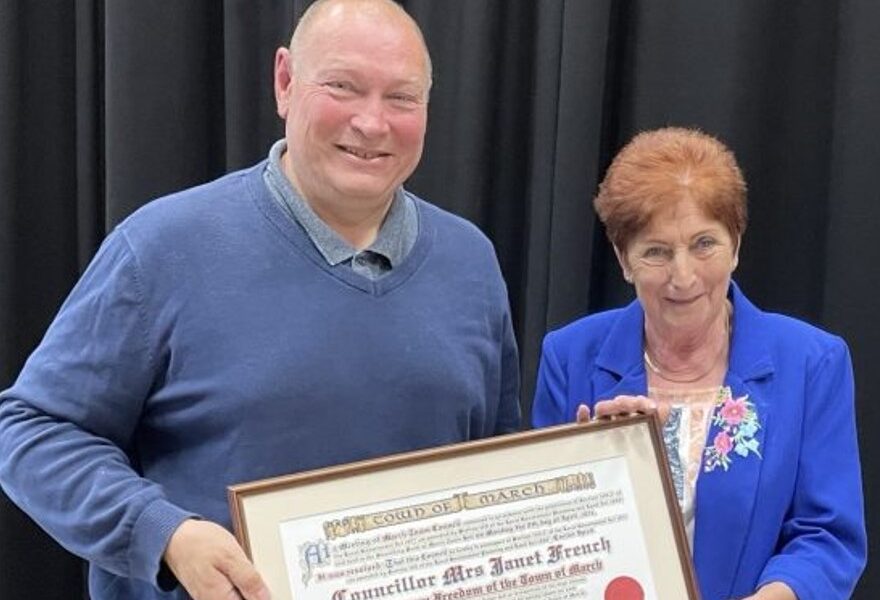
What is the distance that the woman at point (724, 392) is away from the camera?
4.73 ft

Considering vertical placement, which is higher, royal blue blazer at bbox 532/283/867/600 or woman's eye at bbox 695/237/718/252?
woman's eye at bbox 695/237/718/252

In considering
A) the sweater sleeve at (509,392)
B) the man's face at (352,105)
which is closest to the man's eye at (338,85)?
the man's face at (352,105)

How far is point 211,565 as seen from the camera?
108cm

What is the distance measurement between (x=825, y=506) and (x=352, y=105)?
77cm

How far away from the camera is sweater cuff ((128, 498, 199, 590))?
111 cm

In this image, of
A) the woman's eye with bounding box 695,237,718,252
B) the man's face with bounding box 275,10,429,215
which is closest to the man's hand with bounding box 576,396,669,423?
the woman's eye with bounding box 695,237,718,252

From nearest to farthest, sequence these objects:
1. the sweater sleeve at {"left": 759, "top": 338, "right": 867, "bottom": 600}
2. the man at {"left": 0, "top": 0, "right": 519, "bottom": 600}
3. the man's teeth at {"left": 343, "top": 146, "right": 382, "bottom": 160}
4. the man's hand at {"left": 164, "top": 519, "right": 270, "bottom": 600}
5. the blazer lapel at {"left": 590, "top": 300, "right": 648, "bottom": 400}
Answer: the man's hand at {"left": 164, "top": 519, "right": 270, "bottom": 600} < the man at {"left": 0, "top": 0, "right": 519, "bottom": 600} < the man's teeth at {"left": 343, "top": 146, "right": 382, "bottom": 160} < the sweater sleeve at {"left": 759, "top": 338, "right": 867, "bottom": 600} < the blazer lapel at {"left": 590, "top": 300, "right": 648, "bottom": 400}

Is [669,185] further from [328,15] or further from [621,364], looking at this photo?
[328,15]

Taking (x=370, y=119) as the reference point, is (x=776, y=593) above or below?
below

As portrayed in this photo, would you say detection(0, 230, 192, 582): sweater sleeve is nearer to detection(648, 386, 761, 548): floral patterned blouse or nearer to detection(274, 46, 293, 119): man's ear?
detection(274, 46, 293, 119): man's ear

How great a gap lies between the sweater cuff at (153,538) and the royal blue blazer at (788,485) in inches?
27.0

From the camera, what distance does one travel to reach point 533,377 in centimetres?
209

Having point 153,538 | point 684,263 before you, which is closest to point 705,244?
point 684,263

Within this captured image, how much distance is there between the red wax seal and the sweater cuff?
0.47 m
